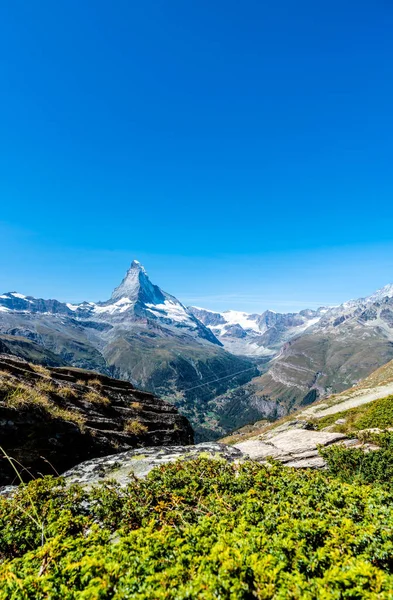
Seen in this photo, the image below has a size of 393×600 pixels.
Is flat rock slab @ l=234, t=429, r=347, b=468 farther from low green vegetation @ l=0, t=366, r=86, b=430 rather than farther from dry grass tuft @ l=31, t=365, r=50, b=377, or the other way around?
dry grass tuft @ l=31, t=365, r=50, b=377

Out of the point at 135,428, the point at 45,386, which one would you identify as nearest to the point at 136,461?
the point at 135,428

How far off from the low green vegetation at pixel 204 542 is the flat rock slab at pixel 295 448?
7.46m

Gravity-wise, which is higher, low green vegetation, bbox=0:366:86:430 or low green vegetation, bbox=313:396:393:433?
low green vegetation, bbox=0:366:86:430

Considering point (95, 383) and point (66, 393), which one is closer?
point (66, 393)

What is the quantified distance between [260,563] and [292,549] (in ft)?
3.83

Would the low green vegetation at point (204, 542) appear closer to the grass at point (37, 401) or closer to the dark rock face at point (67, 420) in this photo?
the dark rock face at point (67, 420)

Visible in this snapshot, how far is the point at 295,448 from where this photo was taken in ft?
63.3

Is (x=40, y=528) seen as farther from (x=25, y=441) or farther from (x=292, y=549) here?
(x=25, y=441)

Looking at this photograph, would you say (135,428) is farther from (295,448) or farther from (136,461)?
(295,448)

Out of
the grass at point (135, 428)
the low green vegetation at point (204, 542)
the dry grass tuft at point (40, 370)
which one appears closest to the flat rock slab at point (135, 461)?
the low green vegetation at point (204, 542)

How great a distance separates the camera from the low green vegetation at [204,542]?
4969mm

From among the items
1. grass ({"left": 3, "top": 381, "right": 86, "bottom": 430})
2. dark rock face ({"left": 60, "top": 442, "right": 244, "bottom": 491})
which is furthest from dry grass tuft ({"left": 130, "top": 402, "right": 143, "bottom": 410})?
dark rock face ({"left": 60, "top": 442, "right": 244, "bottom": 491})

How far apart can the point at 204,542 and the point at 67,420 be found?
13969 millimetres

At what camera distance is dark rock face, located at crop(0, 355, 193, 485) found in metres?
15.0
